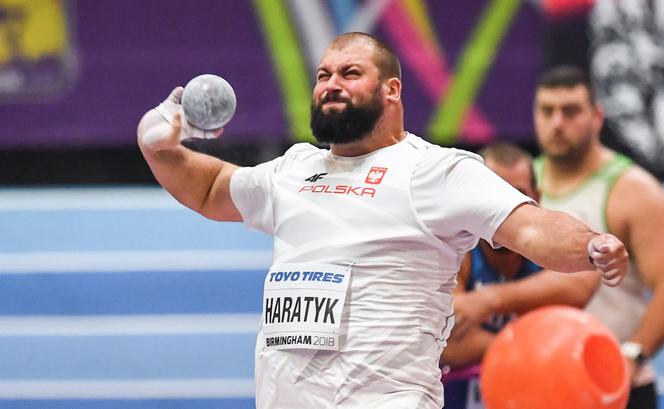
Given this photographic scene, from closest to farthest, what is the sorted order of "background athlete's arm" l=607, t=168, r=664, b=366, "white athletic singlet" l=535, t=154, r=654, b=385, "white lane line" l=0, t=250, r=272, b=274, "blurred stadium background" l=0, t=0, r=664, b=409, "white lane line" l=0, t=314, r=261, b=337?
1. "background athlete's arm" l=607, t=168, r=664, b=366
2. "white athletic singlet" l=535, t=154, r=654, b=385
3. "blurred stadium background" l=0, t=0, r=664, b=409
4. "white lane line" l=0, t=314, r=261, b=337
5. "white lane line" l=0, t=250, r=272, b=274

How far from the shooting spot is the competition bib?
9.66ft

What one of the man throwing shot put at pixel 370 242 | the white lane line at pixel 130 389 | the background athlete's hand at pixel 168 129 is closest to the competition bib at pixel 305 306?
the man throwing shot put at pixel 370 242

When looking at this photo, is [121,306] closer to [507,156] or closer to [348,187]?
[507,156]

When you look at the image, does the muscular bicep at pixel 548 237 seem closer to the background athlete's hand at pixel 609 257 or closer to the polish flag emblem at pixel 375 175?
the background athlete's hand at pixel 609 257

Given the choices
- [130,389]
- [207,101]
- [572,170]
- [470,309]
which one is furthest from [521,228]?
[130,389]

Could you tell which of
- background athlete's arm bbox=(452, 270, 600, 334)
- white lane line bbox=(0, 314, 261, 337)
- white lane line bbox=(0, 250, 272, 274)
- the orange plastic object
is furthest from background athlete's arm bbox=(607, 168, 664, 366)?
white lane line bbox=(0, 250, 272, 274)

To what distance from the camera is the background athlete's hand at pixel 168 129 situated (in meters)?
3.20

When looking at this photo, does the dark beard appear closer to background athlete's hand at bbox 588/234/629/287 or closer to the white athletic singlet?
background athlete's hand at bbox 588/234/629/287

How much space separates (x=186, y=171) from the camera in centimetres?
337

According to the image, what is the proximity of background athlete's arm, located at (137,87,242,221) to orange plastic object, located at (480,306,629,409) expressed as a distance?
94cm

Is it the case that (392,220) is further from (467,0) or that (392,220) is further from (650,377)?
(467,0)

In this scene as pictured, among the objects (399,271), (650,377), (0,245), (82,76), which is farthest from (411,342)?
(0,245)

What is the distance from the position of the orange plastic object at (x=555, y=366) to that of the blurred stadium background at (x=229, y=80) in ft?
10.00

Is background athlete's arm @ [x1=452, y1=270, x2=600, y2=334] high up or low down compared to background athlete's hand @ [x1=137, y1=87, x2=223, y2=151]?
down
